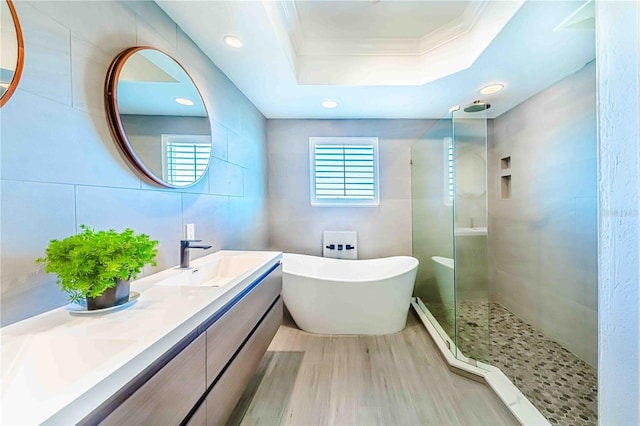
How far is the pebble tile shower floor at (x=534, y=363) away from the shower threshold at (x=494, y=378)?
80mm

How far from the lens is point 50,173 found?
2.81 ft

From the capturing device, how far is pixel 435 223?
2727 mm

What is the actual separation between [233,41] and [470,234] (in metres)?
2.58

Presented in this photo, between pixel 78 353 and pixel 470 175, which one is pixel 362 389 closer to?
pixel 78 353

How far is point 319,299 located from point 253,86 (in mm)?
2020

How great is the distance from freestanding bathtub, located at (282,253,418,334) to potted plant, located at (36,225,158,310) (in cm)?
154

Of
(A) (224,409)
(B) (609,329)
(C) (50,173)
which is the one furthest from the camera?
(A) (224,409)

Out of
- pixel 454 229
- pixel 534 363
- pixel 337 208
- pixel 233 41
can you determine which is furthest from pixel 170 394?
pixel 337 208

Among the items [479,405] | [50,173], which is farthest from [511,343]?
[50,173]

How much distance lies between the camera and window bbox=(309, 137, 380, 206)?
3158 mm

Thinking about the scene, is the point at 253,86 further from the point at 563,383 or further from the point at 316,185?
the point at 563,383

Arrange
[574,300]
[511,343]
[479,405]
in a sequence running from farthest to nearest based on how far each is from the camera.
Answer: [511,343], [574,300], [479,405]

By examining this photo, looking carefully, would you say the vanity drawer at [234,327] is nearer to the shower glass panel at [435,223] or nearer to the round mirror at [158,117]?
the round mirror at [158,117]

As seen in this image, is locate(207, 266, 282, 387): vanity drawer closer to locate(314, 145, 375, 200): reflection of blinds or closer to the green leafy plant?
the green leafy plant
